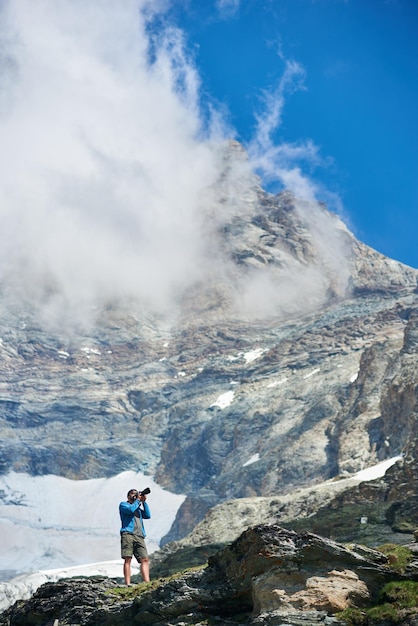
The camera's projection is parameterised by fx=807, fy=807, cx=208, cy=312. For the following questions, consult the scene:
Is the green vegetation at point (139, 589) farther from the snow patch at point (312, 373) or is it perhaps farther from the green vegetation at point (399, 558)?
the snow patch at point (312, 373)

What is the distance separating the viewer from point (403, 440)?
238ft

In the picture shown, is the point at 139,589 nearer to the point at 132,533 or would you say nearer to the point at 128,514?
the point at 132,533

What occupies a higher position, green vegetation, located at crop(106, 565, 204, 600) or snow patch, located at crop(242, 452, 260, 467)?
snow patch, located at crop(242, 452, 260, 467)

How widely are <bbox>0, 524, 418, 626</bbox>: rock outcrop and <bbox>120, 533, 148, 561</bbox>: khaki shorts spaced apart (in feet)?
3.20

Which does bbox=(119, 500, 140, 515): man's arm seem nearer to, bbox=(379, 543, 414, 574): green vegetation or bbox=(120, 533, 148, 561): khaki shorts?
bbox=(120, 533, 148, 561): khaki shorts

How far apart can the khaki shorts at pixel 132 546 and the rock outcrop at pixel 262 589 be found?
3.20 feet

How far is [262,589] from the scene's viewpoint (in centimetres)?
1479

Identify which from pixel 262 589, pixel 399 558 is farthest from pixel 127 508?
pixel 399 558

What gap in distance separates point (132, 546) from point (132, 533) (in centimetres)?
29

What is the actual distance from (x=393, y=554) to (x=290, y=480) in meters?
97.4

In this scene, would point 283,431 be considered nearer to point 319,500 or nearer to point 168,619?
point 319,500

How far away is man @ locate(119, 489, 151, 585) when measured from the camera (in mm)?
18359

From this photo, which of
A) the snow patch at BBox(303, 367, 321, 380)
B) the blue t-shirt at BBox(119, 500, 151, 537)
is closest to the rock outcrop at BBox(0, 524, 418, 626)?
the blue t-shirt at BBox(119, 500, 151, 537)

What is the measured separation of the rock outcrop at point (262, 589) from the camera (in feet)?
46.5
